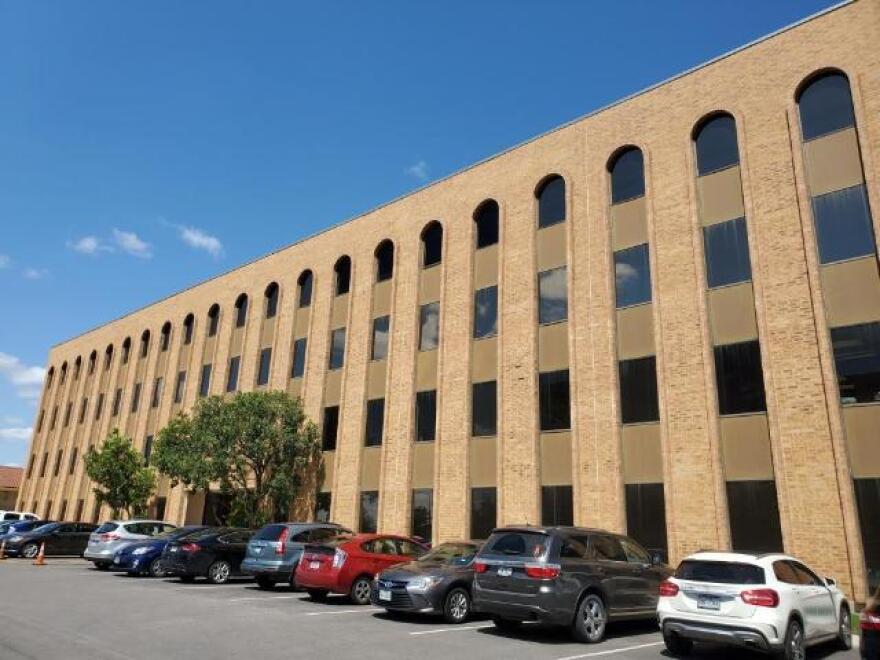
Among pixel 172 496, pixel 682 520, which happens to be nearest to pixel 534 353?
pixel 682 520

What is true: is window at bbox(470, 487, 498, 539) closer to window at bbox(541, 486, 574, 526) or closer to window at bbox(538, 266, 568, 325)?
window at bbox(541, 486, 574, 526)

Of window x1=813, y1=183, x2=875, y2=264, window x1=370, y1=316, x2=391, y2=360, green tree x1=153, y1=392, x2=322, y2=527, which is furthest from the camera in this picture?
window x1=370, y1=316, x2=391, y2=360

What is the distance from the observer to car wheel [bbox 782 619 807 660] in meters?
8.59

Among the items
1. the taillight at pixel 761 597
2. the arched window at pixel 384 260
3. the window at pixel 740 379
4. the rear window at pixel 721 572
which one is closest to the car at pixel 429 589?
the rear window at pixel 721 572

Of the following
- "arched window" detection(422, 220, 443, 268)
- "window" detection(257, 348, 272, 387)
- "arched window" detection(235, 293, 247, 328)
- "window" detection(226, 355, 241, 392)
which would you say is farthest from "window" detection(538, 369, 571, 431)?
"arched window" detection(235, 293, 247, 328)

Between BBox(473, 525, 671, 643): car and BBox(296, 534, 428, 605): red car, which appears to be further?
BBox(296, 534, 428, 605): red car

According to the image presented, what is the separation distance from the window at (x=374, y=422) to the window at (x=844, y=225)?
49.3ft

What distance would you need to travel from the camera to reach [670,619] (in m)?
9.16

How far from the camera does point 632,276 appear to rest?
18953 mm

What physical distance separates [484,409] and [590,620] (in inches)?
447

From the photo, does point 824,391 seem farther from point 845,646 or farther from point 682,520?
point 845,646

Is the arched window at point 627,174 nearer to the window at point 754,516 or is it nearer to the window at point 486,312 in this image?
the window at point 486,312

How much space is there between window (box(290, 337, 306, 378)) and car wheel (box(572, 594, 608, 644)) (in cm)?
2011

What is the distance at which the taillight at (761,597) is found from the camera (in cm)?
859
